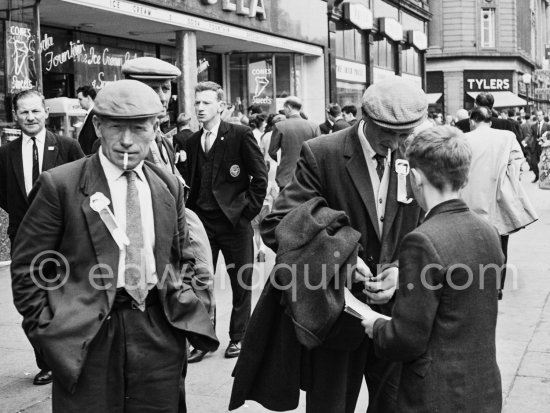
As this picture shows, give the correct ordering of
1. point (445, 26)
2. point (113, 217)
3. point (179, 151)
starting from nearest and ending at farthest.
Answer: point (113, 217)
point (179, 151)
point (445, 26)

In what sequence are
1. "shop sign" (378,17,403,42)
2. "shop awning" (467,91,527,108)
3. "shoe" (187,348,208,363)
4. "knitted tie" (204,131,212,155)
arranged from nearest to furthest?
1. "shoe" (187,348,208,363)
2. "knitted tie" (204,131,212,155)
3. "shop sign" (378,17,403,42)
4. "shop awning" (467,91,527,108)

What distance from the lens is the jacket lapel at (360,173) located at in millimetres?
3746

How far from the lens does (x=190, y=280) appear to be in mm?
3689

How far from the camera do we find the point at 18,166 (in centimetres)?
618

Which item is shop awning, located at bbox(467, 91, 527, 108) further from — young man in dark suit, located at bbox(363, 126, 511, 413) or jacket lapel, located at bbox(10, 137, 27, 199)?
young man in dark suit, located at bbox(363, 126, 511, 413)

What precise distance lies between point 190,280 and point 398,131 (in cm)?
105

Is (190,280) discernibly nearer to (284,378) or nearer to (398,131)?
(284,378)

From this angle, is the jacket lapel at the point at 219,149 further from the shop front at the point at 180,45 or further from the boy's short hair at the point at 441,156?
the shop front at the point at 180,45

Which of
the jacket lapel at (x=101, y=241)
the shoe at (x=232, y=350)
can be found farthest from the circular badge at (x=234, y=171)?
the jacket lapel at (x=101, y=241)

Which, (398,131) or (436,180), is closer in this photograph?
(436,180)

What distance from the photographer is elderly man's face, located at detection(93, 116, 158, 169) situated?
11.2ft

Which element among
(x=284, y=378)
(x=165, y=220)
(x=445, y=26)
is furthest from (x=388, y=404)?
(x=445, y=26)

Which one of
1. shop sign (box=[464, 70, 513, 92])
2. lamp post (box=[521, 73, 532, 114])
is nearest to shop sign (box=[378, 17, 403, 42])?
shop sign (box=[464, 70, 513, 92])

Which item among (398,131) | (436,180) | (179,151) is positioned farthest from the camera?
(179,151)
